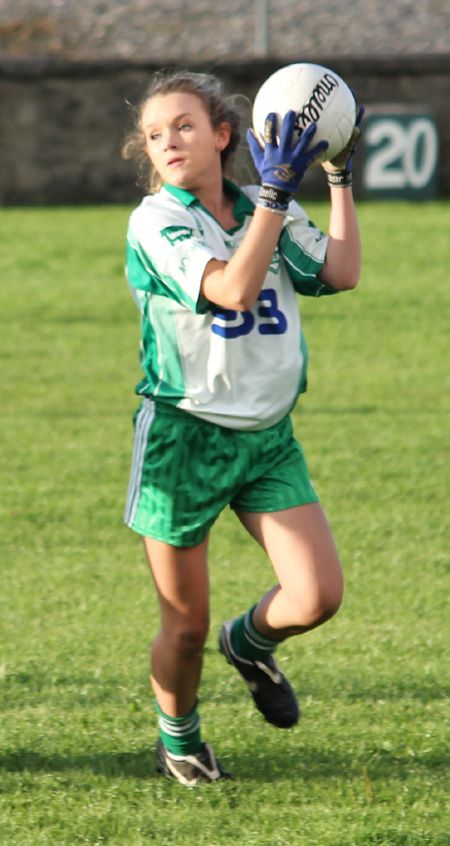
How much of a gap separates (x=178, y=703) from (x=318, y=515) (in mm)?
621

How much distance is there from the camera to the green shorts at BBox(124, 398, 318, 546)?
3.02 meters

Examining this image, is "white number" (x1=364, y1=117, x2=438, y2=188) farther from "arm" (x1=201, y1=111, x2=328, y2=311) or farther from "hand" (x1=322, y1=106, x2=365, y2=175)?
"arm" (x1=201, y1=111, x2=328, y2=311)

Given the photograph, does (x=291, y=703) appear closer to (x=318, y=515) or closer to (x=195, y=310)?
(x=318, y=515)

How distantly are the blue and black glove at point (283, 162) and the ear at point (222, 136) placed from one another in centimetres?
29

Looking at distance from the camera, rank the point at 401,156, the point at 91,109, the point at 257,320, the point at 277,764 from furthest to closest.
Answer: the point at 91,109
the point at 401,156
the point at 277,764
the point at 257,320

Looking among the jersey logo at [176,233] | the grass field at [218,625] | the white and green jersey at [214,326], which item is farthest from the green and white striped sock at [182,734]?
the jersey logo at [176,233]

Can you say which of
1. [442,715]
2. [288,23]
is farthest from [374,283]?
[288,23]

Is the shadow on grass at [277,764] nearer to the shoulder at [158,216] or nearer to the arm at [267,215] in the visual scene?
the arm at [267,215]

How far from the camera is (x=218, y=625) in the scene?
14.7 ft

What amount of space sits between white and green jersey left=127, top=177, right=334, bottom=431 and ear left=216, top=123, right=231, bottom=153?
0.17 meters

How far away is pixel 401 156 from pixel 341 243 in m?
13.2

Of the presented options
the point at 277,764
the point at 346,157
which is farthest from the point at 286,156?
the point at 277,764

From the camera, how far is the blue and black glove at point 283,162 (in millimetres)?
2744

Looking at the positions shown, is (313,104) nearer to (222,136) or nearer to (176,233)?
(222,136)
